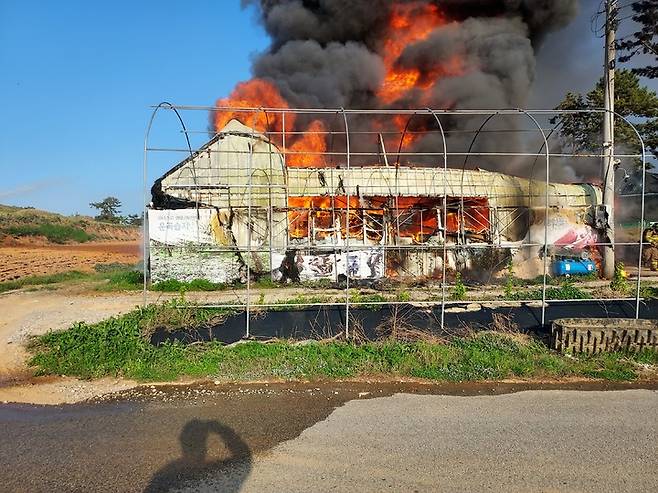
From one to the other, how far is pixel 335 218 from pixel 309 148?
22.9ft

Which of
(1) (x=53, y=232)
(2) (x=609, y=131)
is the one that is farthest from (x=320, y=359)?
(1) (x=53, y=232)

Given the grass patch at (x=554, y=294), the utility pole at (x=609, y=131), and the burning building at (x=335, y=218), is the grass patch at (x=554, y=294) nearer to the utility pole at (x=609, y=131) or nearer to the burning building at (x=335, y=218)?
the burning building at (x=335, y=218)

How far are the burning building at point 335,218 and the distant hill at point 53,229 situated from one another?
4206 cm

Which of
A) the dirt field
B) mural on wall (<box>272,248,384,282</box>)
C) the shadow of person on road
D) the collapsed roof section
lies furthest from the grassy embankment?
the dirt field

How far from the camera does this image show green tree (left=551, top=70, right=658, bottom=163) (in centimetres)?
3353

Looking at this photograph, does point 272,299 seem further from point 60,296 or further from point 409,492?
point 409,492

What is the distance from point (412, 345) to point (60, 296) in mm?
13084

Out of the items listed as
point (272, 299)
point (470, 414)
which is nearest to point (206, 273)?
point (272, 299)

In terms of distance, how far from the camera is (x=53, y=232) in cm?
6131

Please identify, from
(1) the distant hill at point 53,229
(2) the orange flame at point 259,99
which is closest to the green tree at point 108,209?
(1) the distant hill at point 53,229

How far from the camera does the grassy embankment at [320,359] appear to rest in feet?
29.4

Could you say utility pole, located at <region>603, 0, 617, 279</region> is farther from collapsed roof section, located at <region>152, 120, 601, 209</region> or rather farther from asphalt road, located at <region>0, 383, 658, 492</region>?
asphalt road, located at <region>0, 383, 658, 492</region>

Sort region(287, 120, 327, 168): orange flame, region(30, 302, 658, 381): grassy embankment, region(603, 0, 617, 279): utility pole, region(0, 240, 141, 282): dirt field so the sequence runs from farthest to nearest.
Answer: region(0, 240, 141, 282): dirt field
region(287, 120, 327, 168): orange flame
region(603, 0, 617, 279): utility pole
region(30, 302, 658, 381): grassy embankment

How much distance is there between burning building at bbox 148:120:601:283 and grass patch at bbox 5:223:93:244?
149ft
